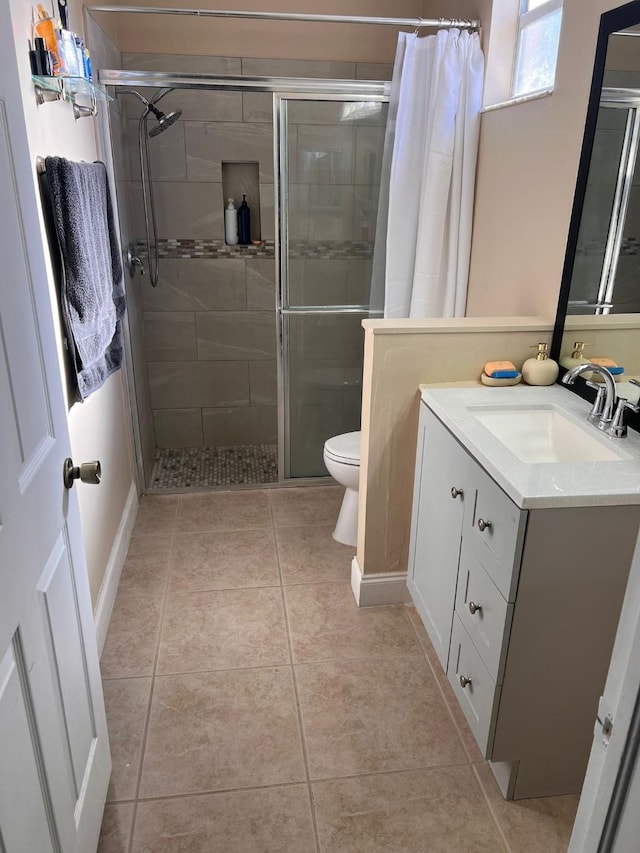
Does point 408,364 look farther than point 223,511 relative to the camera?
No

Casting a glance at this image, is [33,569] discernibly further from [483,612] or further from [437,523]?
[437,523]

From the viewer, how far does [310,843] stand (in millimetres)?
1654

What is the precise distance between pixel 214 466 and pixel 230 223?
4.61ft

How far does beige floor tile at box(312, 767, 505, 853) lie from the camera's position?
5.44 feet

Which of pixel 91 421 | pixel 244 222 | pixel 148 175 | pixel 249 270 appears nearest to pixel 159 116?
pixel 148 175

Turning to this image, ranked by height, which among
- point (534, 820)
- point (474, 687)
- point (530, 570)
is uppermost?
point (530, 570)

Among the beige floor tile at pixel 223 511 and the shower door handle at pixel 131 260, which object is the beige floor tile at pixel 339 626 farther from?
the shower door handle at pixel 131 260

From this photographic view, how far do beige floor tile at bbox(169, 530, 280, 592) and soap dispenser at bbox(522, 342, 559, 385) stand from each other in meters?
1.32

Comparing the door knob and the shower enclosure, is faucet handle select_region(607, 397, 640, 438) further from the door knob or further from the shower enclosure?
the shower enclosure

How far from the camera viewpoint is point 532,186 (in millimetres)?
2318

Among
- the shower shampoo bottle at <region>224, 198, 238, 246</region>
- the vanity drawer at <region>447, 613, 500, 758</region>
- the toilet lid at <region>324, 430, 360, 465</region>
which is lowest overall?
the vanity drawer at <region>447, 613, 500, 758</region>

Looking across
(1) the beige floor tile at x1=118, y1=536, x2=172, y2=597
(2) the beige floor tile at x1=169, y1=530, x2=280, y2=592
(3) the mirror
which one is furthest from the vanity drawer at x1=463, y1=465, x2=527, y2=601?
(1) the beige floor tile at x1=118, y1=536, x2=172, y2=597

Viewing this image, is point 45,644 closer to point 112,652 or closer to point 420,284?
point 112,652

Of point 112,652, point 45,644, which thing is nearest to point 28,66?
point 45,644
